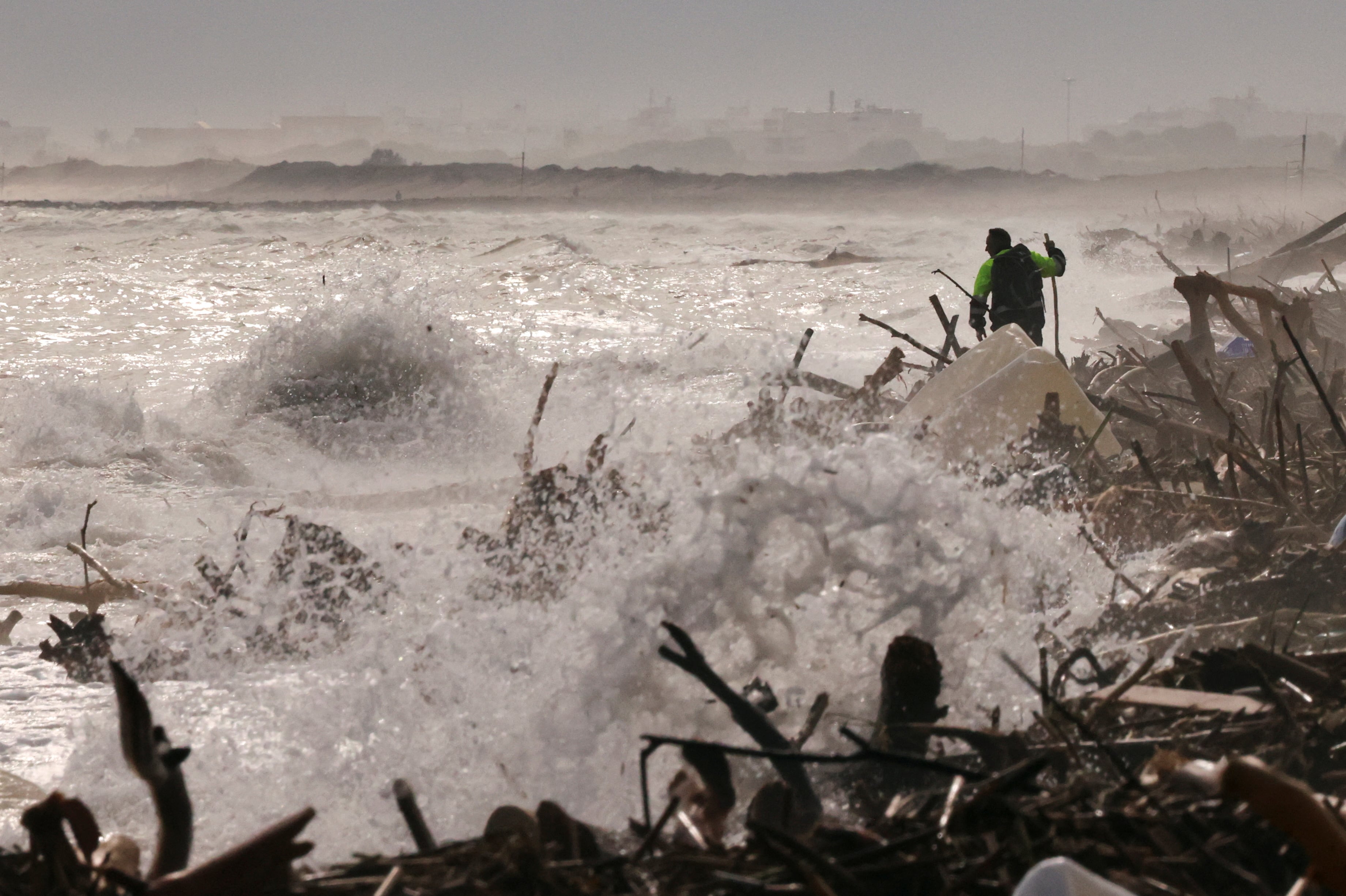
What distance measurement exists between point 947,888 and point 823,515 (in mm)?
1234

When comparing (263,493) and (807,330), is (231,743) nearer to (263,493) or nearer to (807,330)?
(807,330)

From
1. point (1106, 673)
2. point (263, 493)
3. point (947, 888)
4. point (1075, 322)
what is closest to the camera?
point (947, 888)

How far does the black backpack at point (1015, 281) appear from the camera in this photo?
6.80 meters

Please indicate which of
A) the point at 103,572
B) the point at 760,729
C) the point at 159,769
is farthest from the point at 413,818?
the point at 103,572

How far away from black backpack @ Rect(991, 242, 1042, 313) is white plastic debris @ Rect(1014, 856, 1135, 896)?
19.6 feet

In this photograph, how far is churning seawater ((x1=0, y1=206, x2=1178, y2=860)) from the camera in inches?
86.9

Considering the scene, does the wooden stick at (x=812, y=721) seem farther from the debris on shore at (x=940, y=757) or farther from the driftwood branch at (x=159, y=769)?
the driftwood branch at (x=159, y=769)

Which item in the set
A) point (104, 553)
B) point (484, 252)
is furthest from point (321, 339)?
point (484, 252)

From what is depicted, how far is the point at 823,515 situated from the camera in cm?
245

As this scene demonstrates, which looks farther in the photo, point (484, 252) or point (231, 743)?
point (484, 252)

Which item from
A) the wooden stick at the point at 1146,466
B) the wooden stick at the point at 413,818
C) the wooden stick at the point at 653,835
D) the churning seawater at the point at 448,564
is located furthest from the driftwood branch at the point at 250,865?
the wooden stick at the point at 1146,466

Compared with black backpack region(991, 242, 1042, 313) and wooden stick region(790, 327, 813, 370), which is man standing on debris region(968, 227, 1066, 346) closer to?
black backpack region(991, 242, 1042, 313)

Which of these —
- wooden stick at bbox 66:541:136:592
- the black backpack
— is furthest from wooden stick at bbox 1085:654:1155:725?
the black backpack

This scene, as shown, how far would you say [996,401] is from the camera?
4039mm
